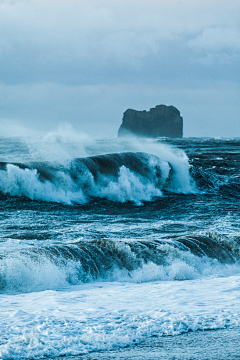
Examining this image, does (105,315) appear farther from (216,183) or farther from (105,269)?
(216,183)

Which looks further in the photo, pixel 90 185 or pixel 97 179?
pixel 97 179

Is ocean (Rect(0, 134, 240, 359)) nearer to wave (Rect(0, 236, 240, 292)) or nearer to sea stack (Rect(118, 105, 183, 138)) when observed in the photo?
wave (Rect(0, 236, 240, 292))

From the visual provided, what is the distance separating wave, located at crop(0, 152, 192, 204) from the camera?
16.7 m

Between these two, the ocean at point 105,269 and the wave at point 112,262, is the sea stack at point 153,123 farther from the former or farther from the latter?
the wave at point 112,262

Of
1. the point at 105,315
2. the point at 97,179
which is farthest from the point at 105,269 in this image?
the point at 97,179

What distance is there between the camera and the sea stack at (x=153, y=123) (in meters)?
110

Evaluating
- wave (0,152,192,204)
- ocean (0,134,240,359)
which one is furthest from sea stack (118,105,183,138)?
ocean (0,134,240,359)

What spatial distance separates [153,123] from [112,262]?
10758 centimetres

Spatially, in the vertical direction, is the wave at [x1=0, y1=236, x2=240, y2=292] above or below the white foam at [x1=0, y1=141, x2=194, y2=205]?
below

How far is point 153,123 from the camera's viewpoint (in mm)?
113375

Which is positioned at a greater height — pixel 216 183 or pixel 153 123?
pixel 153 123

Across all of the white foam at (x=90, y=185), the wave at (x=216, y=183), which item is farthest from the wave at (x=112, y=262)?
the wave at (x=216, y=183)

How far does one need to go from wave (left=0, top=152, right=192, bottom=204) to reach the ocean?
0.08 meters

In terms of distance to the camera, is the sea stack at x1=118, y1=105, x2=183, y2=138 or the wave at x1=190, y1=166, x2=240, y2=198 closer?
the wave at x1=190, y1=166, x2=240, y2=198
